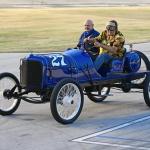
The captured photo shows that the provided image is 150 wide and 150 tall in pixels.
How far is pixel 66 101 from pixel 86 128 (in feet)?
1.97

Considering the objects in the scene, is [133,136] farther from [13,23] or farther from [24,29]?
[13,23]

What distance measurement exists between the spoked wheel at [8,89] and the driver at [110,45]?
1.43 meters

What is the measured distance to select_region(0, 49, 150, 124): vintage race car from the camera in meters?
9.55

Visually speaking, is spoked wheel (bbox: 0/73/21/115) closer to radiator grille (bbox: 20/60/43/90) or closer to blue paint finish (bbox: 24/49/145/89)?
radiator grille (bbox: 20/60/43/90)

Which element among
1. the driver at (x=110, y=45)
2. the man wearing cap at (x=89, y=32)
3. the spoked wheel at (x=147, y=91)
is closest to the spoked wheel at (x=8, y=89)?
the driver at (x=110, y=45)

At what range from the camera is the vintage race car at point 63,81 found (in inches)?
376

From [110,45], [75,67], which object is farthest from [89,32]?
[75,67]

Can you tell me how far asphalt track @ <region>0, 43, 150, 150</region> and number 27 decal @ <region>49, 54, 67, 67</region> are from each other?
894 millimetres

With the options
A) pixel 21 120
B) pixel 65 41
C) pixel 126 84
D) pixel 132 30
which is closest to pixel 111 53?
pixel 126 84

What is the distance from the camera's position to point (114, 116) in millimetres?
10242

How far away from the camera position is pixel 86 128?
927 cm

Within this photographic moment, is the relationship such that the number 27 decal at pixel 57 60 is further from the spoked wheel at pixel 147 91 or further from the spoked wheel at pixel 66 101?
the spoked wheel at pixel 147 91

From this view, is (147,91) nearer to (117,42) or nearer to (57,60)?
(117,42)

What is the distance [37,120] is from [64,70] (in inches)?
36.0
